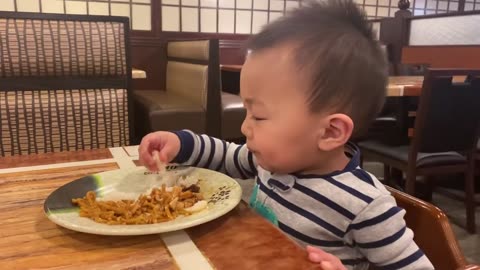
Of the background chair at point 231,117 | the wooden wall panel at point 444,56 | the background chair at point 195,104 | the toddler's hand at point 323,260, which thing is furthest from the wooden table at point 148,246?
the wooden wall panel at point 444,56

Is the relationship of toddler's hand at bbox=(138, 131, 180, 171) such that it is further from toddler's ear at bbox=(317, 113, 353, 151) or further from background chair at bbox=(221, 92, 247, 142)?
background chair at bbox=(221, 92, 247, 142)

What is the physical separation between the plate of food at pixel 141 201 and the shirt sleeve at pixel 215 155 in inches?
2.2

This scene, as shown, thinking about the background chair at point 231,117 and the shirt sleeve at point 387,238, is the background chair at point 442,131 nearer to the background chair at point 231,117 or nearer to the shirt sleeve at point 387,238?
the background chair at point 231,117

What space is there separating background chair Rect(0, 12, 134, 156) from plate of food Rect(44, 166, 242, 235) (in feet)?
3.55

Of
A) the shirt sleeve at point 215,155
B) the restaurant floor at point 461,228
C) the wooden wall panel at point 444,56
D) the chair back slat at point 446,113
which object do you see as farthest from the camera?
the wooden wall panel at point 444,56

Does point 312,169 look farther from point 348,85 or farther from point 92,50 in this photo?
point 92,50

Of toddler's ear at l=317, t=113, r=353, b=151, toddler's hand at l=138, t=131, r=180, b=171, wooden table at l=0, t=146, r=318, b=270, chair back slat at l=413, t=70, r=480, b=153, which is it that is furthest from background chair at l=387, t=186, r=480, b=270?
chair back slat at l=413, t=70, r=480, b=153

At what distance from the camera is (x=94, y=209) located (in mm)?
654

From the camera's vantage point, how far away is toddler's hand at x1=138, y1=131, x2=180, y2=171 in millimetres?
822

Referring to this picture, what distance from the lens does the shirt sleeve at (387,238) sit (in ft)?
2.10

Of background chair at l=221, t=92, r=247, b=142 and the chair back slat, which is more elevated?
the chair back slat

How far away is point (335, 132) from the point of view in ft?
2.25

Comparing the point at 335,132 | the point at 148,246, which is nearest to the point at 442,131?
the point at 335,132

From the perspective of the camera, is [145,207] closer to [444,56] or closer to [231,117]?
[231,117]
